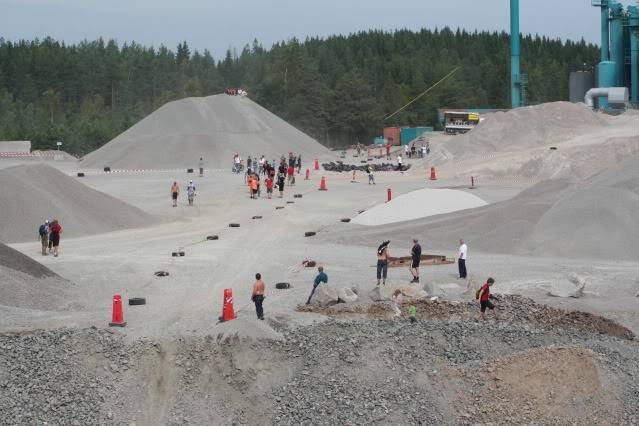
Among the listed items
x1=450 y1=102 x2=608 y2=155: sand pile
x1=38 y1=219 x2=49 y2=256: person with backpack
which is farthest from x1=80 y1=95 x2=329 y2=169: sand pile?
x1=38 y1=219 x2=49 y2=256: person with backpack

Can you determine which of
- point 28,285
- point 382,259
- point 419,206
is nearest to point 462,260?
point 382,259

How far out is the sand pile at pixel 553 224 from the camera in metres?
29.8

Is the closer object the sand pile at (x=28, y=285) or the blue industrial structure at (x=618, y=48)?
the sand pile at (x=28, y=285)

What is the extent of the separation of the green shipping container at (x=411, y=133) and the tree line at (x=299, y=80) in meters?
12.8

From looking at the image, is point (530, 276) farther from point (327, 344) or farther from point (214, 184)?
point (214, 184)

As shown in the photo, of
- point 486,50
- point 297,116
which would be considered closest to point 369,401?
point 297,116

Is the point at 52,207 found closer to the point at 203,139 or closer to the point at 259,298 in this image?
the point at 259,298

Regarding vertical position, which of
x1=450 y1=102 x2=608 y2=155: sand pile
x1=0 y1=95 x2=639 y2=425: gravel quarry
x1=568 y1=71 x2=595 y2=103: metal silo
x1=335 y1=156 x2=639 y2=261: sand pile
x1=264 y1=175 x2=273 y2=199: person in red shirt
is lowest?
x1=0 y1=95 x2=639 y2=425: gravel quarry

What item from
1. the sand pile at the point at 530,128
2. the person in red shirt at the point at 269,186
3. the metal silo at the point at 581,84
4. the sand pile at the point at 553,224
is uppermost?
the metal silo at the point at 581,84

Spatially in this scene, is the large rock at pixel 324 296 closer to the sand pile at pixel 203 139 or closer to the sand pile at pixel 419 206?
the sand pile at pixel 419 206

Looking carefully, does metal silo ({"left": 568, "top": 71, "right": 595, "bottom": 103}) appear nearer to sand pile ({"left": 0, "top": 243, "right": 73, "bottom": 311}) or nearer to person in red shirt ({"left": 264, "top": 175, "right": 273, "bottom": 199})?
person in red shirt ({"left": 264, "top": 175, "right": 273, "bottom": 199})

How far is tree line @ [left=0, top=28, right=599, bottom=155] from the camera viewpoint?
11388cm

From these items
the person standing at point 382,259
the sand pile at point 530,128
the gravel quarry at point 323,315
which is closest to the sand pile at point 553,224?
the gravel quarry at point 323,315

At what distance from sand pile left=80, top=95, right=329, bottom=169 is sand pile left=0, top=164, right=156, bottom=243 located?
31086 mm
